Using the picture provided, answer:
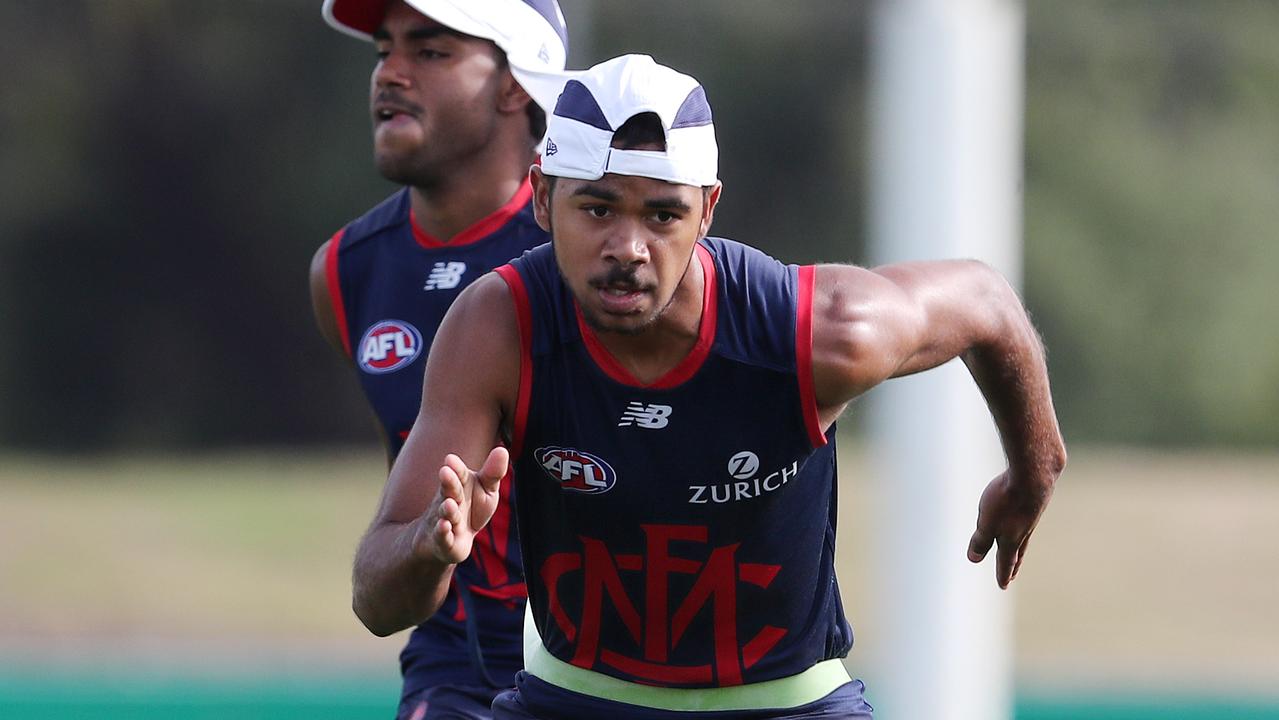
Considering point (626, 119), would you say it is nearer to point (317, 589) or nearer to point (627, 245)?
point (627, 245)

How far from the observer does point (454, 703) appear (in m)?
4.39

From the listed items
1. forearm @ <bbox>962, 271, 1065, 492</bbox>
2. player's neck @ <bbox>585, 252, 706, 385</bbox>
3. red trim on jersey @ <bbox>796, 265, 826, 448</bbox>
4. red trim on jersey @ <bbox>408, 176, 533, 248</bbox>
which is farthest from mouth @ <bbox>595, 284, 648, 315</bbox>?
red trim on jersey @ <bbox>408, 176, 533, 248</bbox>

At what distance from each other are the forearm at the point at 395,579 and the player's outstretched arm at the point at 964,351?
33.0 inches

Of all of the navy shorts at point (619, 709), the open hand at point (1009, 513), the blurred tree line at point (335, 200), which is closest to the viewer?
the navy shorts at point (619, 709)

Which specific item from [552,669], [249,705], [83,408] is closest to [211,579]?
[83,408]

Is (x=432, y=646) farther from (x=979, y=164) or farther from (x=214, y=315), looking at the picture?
(x=214, y=315)

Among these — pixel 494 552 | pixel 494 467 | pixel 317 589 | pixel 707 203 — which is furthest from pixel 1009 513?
pixel 317 589

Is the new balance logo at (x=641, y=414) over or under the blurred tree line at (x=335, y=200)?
under

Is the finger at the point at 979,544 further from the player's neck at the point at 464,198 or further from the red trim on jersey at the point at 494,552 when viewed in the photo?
the player's neck at the point at 464,198

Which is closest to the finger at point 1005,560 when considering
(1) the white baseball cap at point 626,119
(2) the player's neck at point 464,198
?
(1) the white baseball cap at point 626,119

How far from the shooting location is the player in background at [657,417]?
3.39 m

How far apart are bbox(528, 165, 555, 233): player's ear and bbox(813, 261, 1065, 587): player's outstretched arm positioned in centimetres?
55

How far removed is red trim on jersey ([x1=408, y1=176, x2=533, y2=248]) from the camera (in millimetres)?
4660

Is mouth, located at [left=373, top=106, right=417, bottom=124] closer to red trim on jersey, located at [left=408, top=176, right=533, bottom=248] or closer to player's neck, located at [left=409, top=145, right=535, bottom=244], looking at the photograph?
player's neck, located at [left=409, top=145, right=535, bottom=244]
